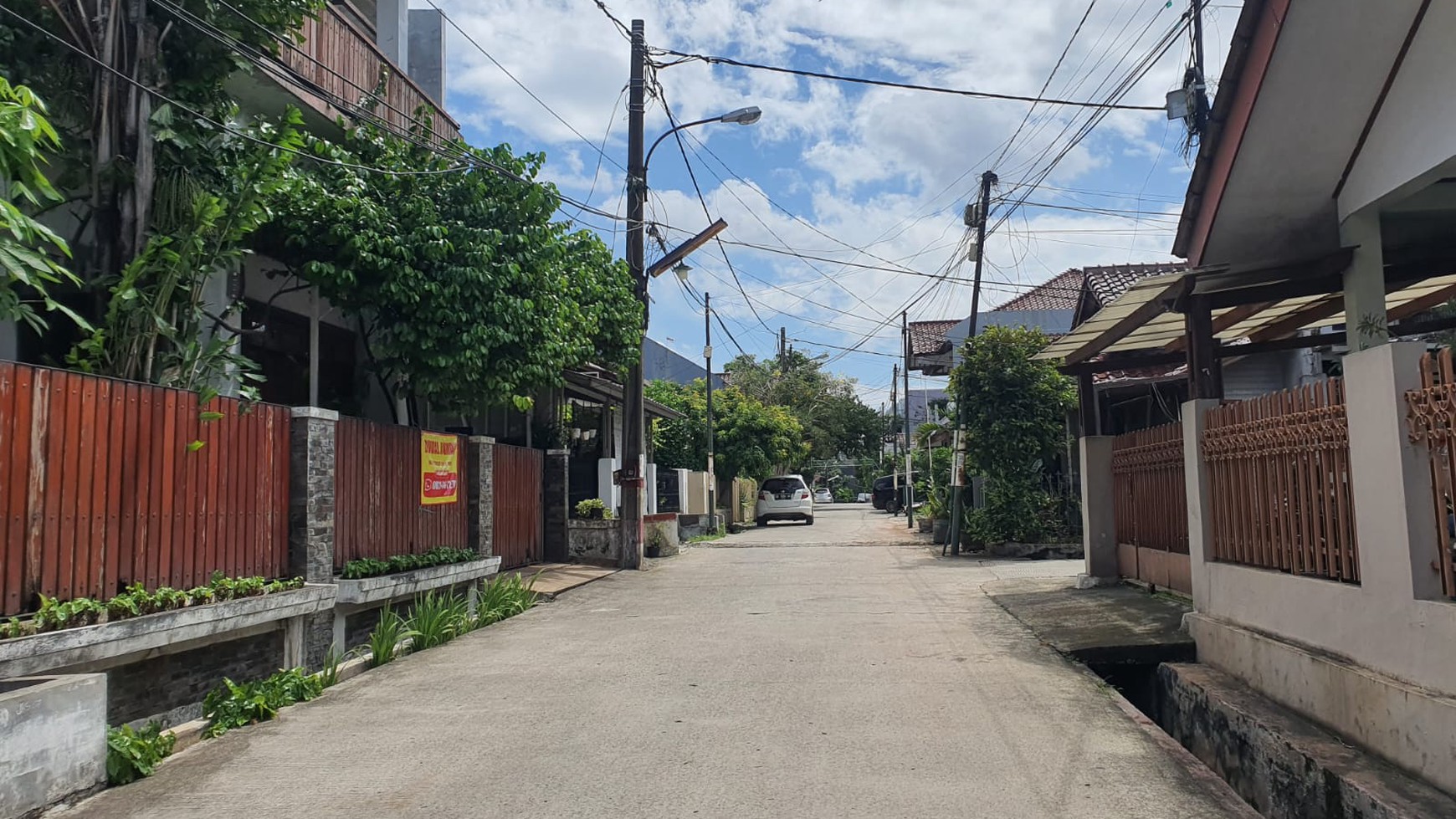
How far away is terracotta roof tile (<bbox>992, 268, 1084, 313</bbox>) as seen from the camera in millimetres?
32781

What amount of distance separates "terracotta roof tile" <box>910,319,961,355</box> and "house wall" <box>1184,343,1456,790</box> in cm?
2406

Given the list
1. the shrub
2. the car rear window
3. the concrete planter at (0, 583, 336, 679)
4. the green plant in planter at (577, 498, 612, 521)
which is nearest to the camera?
the concrete planter at (0, 583, 336, 679)

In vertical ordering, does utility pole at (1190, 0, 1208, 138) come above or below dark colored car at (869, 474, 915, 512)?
above

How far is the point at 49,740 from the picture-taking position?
4707mm

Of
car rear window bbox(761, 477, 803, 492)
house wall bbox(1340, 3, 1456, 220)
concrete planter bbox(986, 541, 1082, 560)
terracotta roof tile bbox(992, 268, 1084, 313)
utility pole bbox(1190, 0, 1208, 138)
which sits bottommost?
concrete planter bbox(986, 541, 1082, 560)

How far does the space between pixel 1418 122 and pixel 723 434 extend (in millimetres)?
27478

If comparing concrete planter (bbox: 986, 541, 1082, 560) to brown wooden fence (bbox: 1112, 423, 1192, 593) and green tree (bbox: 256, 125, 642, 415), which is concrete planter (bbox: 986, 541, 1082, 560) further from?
green tree (bbox: 256, 125, 642, 415)

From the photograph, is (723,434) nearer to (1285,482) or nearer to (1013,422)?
(1013,422)

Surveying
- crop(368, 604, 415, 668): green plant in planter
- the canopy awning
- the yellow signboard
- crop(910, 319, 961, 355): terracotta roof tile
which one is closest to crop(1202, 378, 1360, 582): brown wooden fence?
the canopy awning

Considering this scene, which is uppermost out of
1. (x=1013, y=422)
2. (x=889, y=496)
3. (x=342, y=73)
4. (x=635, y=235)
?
(x=342, y=73)

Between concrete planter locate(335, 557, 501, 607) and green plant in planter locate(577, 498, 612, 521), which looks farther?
green plant in planter locate(577, 498, 612, 521)

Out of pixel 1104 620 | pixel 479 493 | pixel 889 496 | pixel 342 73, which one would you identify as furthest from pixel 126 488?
pixel 889 496

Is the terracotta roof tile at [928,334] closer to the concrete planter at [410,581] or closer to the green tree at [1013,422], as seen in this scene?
the green tree at [1013,422]

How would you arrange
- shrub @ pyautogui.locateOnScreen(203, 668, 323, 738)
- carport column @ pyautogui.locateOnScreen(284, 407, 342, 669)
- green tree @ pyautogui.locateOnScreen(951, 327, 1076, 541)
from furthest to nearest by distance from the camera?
green tree @ pyautogui.locateOnScreen(951, 327, 1076, 541), carport column @ pyautogui.locateOnScreen(284, 407, 342, 669), shrub @ pyautogui.locateOnScreen(203, 668, 323, 738)
